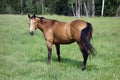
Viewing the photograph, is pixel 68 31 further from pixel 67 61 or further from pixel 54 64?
pixel 67 61

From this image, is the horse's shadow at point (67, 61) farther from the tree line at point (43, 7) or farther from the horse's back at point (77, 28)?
the tree line at point (43, 7)

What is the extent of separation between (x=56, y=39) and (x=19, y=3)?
61.5 m

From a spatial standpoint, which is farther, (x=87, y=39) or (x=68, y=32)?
(x=68, y=32)

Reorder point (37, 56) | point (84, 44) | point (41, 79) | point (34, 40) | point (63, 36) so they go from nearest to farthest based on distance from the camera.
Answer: point (41, 79)
point (84, 44)
point (63, 36)
point (37, 56)
point (34, 40)

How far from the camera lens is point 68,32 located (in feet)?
29.8

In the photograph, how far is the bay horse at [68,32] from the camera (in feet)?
28.2

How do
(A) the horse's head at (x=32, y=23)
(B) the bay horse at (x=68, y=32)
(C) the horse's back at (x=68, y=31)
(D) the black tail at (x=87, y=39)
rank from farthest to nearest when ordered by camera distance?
1. (A) the horse's head at (x=32, y=23)
2. (C) the horse's back at (x=68, y=31)
3. (B) the bay horse at (x=68, y=32)
4. (D) the black tail at (x=87, y=39)

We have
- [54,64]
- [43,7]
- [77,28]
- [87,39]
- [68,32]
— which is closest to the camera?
[87,39]

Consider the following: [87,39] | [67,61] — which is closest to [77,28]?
[87,39]

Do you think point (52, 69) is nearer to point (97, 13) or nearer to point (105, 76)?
point (105, 76)

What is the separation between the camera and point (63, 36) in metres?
9.29

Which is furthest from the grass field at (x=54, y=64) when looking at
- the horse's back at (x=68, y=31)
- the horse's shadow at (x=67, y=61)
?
the horse's back at (x=68, y=31)

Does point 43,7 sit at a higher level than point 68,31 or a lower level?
lower

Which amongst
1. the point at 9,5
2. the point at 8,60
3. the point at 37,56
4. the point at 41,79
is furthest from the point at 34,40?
the point at 9,5
